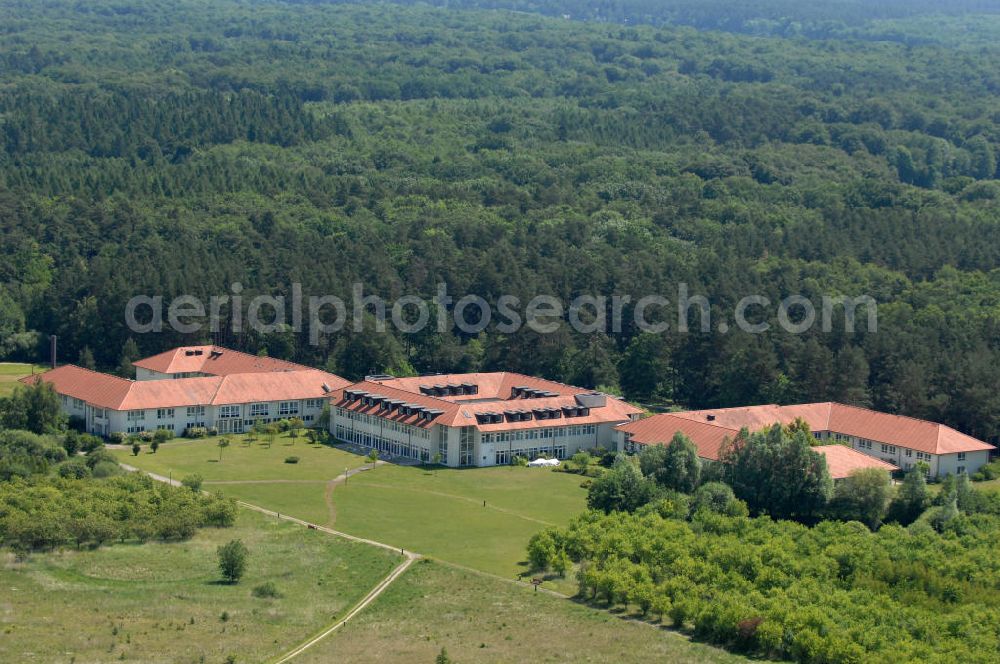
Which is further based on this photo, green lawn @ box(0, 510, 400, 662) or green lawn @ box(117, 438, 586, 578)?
green lawn @ box(117, 438, 586, 578)

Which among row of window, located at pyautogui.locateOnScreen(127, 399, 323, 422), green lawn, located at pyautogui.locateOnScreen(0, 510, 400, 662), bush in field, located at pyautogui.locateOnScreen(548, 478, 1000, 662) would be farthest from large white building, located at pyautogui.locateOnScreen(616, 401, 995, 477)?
green lawn, located at pyautogui.locateOnScreen(0, 510, 400, 662)

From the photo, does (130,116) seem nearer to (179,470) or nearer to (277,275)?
(277,275)

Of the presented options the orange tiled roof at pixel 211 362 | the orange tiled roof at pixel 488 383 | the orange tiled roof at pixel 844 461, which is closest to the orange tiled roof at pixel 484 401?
the orange tiled roof at pixel 488 383

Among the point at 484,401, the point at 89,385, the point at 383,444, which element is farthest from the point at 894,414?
the point at 89,385

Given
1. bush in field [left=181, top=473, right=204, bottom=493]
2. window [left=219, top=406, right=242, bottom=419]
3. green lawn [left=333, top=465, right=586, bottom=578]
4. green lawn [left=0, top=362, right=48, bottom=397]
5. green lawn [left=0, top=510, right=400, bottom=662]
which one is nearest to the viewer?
green lawn [left=0, top=510, right=400, bottom=662]

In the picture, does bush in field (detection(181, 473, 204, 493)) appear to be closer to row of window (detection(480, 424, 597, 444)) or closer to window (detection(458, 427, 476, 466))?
window (detection(458, 427, 476, 466))

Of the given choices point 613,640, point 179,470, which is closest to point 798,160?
point 179,470

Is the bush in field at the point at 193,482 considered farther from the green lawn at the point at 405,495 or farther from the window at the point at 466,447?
the window at the point at 466,447
